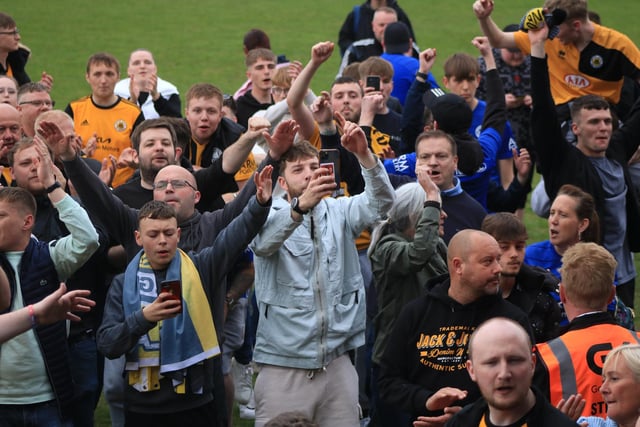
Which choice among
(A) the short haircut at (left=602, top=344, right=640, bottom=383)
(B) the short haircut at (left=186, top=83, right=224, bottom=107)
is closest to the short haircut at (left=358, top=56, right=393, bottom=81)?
(B) the short haircut at (left=186, top=83, right=224, bottom=107)

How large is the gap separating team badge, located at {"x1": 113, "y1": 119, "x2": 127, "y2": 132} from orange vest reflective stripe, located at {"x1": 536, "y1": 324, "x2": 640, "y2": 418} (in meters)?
5.21

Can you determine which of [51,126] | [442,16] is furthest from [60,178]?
[442,16]

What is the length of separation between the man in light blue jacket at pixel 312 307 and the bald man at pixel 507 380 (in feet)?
5.41

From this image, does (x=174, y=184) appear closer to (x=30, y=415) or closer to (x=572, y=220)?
(x=30, y=415)

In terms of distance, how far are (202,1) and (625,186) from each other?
21.1 m

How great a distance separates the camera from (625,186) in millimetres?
7457

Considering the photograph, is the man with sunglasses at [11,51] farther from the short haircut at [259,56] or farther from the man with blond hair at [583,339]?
the man with blond hair at [583,339]

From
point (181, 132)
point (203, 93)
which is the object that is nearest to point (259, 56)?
point (203, 93)

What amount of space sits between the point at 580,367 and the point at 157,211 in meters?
2.37

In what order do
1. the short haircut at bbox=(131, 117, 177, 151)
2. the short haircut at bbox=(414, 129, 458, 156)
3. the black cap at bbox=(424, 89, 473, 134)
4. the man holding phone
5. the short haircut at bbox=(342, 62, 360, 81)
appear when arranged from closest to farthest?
the man holding phone, the short haircut at bbox=(414, 129, 458, 156), the short haircut at bbox=(131, 117, 177, 151), the black cap at bbox=(424, 89, 473, 134), the short haircut at bbox=(342, 62, 360, 81)

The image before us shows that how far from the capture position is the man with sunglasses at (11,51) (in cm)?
1059

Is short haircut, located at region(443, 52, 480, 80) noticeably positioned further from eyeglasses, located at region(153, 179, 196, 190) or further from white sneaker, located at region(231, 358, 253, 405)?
eyeglasses, located at region(153, 179, 196, 190)

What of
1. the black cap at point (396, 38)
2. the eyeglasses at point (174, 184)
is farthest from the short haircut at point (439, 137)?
the black cap at point (396, 38)

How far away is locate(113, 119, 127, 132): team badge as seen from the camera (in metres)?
9.14
